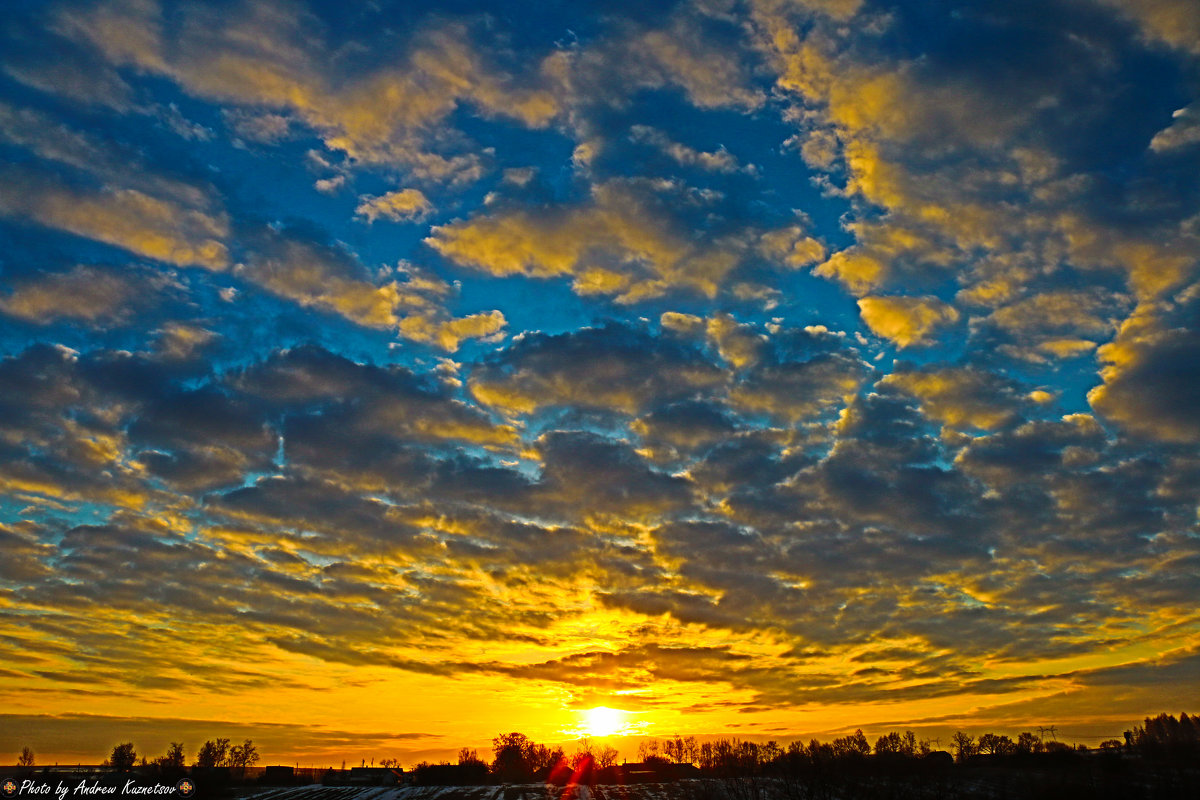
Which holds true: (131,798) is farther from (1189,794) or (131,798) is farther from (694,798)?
(1189,794)

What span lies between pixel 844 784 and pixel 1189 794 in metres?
44.4

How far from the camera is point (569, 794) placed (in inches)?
6245

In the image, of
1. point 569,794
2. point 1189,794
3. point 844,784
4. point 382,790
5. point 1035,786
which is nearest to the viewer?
point 1189,794

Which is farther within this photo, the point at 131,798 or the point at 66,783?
the point at 66,783

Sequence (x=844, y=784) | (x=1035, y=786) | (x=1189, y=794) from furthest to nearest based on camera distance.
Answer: (x=844, y=784)
(x=1035, y=786)
(x=1189, y=794)

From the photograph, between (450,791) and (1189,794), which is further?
(450,791)

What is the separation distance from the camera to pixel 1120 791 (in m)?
101

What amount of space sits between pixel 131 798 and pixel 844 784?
383ft

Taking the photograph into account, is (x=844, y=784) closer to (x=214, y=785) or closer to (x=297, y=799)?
(x=297, y=799)

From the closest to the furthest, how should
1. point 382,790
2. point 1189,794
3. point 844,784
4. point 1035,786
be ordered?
point 1189,794 → point 1035,786 → point 844,784 → point 382,790

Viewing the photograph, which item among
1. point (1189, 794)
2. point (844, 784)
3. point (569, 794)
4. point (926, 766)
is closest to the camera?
point (1189, 794)

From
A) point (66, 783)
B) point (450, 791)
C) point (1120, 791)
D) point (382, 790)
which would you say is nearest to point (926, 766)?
point (1120, 791)

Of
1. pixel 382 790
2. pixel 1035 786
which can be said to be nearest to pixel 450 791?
pixel 382 790

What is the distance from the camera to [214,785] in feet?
501
